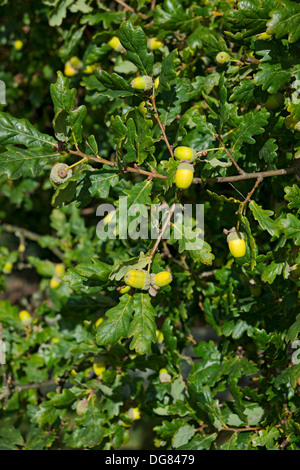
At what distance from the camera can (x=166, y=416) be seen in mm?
2109

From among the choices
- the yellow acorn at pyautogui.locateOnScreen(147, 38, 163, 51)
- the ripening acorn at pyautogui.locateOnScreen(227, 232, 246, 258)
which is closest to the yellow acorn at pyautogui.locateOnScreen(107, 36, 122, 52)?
the yellow acorn at pyautogui.locateOnScreen(147, 38, 163, 51)

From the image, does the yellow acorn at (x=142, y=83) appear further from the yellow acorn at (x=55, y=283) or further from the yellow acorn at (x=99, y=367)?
the yellow acorn at (x=55, y=283)

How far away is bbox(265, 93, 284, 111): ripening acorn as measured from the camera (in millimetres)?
1730

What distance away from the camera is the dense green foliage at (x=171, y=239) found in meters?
1.54

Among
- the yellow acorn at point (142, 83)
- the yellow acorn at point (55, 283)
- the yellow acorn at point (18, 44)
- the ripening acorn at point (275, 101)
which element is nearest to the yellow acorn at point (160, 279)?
the yellow acorn at point (142, 83)

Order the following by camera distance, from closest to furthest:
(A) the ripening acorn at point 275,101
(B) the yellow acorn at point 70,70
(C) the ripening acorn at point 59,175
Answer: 1. (C) the ripening acorn at point 59,175
2. (A) the ripening acorn at point 275,101
3. (B) the yellow acorn at point 70,70

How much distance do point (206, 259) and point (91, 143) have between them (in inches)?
19.8

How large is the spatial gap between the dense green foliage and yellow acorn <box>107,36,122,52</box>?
41mm

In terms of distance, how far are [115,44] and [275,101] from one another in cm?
80

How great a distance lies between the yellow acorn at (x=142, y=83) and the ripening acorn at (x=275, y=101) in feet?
1.46

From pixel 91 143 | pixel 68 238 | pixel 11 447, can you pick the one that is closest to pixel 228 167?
pixel 91 143

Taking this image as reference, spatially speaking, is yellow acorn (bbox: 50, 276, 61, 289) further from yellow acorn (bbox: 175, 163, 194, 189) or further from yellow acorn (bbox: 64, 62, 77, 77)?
yellow acorn (bbox: 175, 163, 194, 189)

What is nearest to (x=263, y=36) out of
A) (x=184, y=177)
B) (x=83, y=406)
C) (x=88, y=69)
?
(x=184, y=177)

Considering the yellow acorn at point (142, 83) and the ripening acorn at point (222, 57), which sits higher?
the yellow acorn at point (142, 83)
